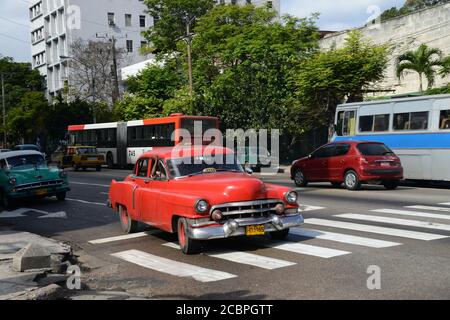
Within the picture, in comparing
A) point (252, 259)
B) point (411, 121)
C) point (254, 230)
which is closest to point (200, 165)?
point (254, 230)

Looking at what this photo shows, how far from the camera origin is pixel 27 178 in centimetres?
1731

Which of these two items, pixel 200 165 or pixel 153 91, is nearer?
pixel 200 165

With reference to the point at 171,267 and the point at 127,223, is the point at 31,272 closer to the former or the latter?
the point at 171,267

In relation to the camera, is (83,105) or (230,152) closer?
(230,152)

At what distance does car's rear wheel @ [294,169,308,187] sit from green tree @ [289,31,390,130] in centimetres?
1026

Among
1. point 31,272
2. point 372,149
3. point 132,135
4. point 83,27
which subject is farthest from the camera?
point 83,27

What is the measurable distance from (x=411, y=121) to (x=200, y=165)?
13495 mm

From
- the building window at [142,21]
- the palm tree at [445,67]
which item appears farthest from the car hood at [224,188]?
the building window at [142,21]

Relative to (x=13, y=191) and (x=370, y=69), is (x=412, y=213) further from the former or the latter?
(x=370, y=69)

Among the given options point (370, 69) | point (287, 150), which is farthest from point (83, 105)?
point (370, 69)

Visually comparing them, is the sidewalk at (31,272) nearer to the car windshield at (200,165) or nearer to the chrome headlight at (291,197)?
the car windshield at (200,165)

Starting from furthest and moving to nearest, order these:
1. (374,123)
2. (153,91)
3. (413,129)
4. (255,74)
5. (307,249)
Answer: (153,91) → (255,74) → (374,123) → (413,129) → (307,249)

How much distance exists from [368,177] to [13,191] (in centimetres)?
1110

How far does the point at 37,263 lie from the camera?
7.97m
